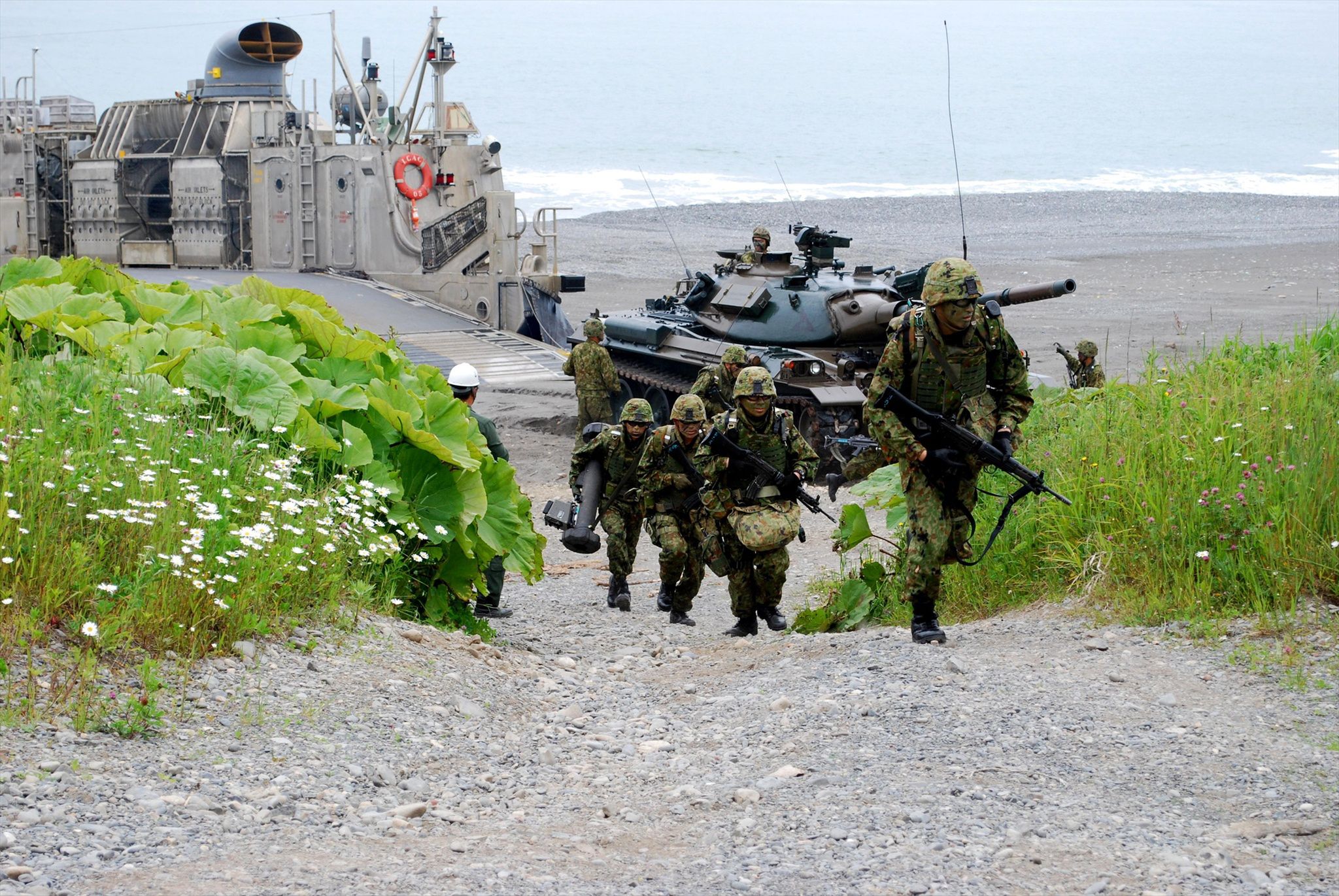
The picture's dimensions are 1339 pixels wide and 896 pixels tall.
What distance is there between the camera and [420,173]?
22.1 meters

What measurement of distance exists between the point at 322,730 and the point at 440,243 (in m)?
17.0

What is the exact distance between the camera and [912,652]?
243 inches

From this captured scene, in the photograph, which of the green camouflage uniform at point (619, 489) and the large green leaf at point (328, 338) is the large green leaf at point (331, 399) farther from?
the green camouflage uniform at point (619, 489)

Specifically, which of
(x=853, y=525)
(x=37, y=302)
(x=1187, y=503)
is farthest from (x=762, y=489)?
(x=37, y=302)

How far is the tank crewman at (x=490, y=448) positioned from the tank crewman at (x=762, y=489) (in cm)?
115

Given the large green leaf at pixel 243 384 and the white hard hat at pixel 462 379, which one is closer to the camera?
the large green leaf at pixel 243 384

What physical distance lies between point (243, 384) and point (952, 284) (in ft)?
9.83

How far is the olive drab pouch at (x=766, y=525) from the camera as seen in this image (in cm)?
779

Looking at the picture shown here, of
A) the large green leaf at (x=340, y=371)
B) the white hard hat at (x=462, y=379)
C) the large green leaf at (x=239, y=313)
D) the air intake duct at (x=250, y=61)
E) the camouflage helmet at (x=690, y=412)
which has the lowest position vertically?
the camouflage helmet at (x=690, y=412)

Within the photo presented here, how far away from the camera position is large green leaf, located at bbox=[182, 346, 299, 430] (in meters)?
6.38

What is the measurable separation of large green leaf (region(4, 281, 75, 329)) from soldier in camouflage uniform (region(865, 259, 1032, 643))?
3.78m

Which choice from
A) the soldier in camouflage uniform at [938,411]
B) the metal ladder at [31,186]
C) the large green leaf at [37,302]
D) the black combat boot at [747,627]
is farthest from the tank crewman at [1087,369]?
the metal ladder at [31,186]

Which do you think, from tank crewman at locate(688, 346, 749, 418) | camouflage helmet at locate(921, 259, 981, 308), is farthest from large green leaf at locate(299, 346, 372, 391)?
tank crewman at locate(688, 346, 749, 418)

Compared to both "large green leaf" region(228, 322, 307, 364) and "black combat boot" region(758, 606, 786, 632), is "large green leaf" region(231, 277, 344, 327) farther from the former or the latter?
"black combat boot" region(758, 606, 786, 632)
